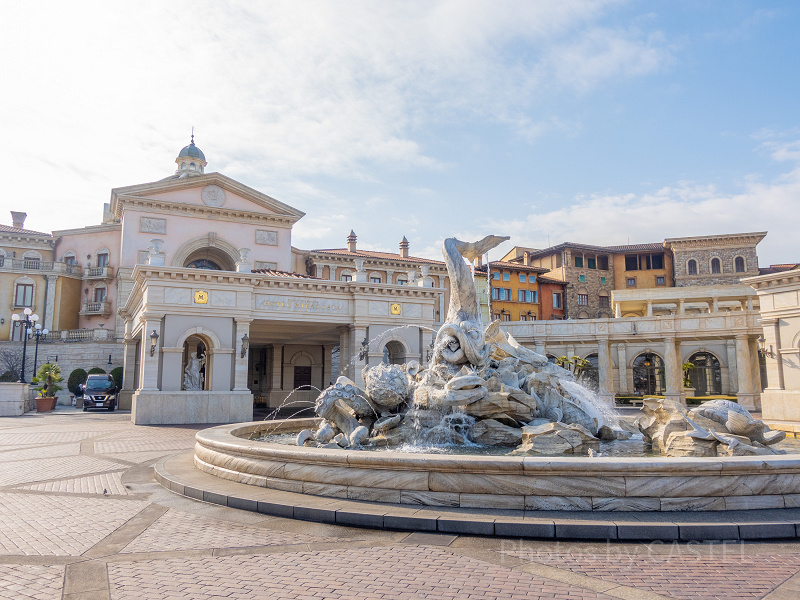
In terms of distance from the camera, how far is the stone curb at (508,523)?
6.00m

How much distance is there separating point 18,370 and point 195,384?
28.4m

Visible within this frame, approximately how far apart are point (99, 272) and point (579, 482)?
4937 centimetres

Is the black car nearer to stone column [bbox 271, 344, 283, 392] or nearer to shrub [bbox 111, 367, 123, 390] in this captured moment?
shrub [bbox 111, 367, 123, 390]

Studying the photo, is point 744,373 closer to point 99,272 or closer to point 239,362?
point 239,362

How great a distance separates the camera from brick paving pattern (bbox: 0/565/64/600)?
4719 millimetres

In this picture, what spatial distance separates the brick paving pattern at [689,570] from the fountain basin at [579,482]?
90cm

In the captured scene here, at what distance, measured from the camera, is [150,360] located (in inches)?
878

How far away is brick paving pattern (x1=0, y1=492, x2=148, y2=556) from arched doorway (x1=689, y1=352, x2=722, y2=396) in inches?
1811

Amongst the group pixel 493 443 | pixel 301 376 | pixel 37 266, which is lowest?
pixel 493 443

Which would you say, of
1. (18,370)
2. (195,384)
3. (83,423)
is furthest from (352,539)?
(18,370)

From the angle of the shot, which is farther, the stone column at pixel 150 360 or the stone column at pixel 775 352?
the stone column at pixel 775 352

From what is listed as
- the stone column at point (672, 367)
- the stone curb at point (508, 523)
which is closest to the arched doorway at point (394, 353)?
the stone curb at point (508, 523)

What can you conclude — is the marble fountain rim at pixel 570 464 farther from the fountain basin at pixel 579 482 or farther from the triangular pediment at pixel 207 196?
the triangular pediment at pixel 207 196

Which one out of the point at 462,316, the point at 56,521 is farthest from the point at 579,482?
the point at 462,316
